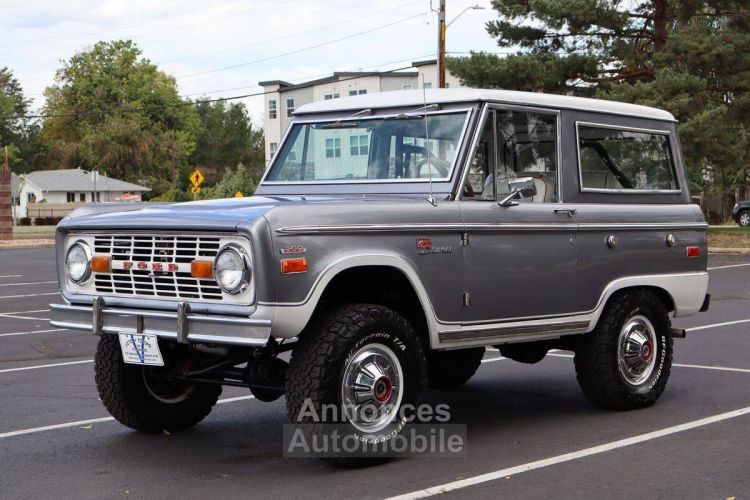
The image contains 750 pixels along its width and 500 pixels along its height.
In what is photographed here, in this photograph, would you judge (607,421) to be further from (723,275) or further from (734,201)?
(734,201)

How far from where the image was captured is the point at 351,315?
6141 millimetres

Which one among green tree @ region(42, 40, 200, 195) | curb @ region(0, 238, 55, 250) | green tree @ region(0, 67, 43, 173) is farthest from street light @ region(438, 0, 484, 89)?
green tree @ region(0, 67, 43, 173)

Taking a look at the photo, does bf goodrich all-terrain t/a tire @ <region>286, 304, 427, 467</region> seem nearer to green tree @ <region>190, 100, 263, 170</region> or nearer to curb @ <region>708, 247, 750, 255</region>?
curb @ <region>708, 247, 750, 255</region>

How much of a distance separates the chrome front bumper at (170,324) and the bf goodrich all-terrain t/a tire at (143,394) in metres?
0.41

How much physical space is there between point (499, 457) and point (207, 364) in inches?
72.0

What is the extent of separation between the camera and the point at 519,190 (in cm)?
706

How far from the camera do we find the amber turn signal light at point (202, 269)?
5977mm

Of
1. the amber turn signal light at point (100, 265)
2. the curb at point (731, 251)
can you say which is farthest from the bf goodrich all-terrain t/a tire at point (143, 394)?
the curb at point (731, 251)

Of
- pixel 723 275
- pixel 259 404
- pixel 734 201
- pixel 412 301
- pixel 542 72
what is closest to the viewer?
pixel 412 301

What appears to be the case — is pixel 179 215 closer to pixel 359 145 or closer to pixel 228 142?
pixel 359 145

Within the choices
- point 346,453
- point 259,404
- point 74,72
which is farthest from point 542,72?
point 74,72

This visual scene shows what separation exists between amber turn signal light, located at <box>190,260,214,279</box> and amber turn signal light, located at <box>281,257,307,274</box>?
16.7 inches

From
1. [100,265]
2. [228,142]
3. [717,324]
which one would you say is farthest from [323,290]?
[228,142]

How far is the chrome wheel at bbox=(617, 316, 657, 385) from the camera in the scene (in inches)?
313
